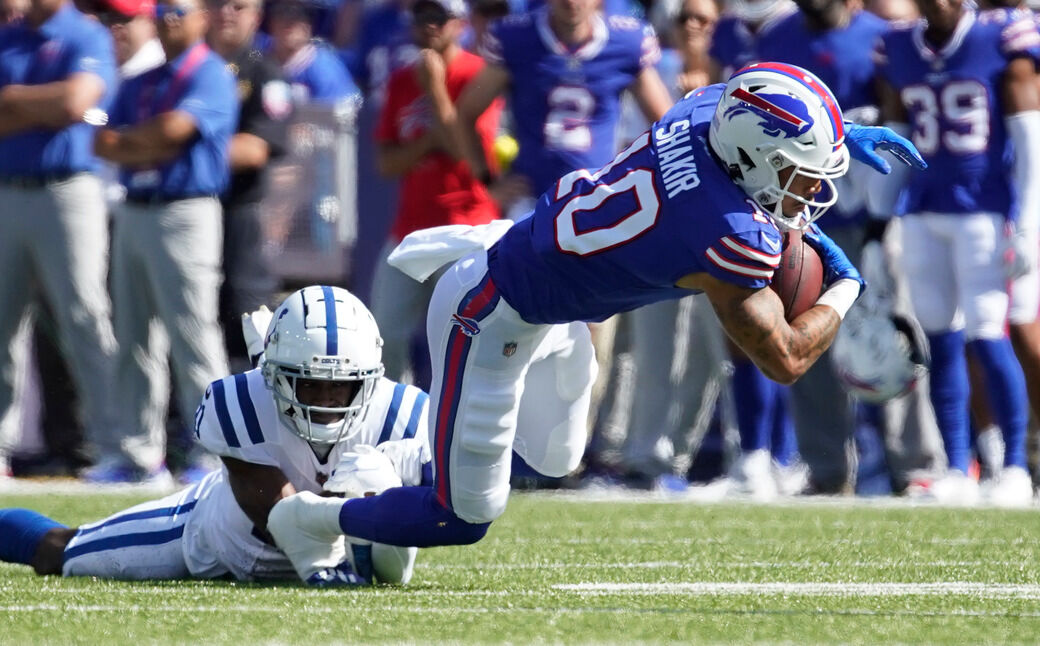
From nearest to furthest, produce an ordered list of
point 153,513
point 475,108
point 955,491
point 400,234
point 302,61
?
point 153,513
point 955,491
point 475,108
point 400,234
point 302,61

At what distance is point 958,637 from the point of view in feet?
11.5

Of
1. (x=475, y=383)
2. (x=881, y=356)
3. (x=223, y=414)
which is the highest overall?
(x=475, y=383)

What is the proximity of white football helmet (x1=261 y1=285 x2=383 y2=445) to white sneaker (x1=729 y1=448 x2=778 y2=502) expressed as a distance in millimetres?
3306

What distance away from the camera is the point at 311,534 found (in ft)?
14.4

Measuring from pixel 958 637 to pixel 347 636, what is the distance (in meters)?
1.20

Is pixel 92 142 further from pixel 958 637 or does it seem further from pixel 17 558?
pixel 958 637

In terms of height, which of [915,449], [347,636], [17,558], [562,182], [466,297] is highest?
[562,182]

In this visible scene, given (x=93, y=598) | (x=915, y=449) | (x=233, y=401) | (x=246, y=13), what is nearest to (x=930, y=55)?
(x=915, y=449)

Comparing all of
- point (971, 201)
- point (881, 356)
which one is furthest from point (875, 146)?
point (971, 201)

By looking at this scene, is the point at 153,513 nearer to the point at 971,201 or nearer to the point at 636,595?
the point at 636,595

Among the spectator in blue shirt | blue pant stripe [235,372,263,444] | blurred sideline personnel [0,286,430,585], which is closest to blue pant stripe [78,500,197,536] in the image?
blurred sideline personnel [0,286,430,585]

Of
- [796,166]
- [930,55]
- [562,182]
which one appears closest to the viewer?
[796,166]

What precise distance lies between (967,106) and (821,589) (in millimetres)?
3367

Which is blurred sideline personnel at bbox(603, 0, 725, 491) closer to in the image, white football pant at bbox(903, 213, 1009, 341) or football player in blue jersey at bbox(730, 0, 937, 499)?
football player in blue jersey at bbox(730, 0, 937, 499)
